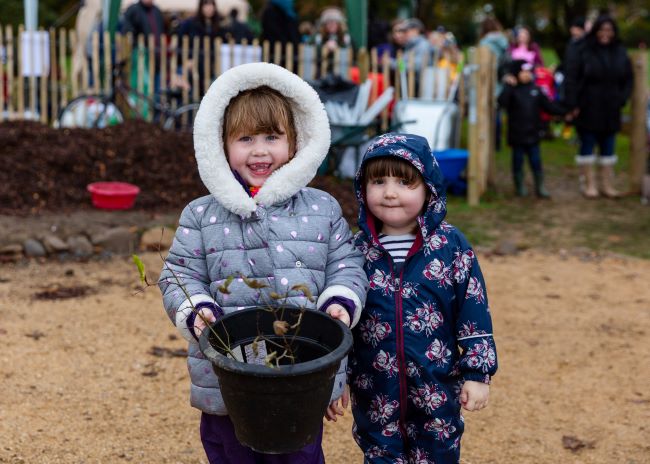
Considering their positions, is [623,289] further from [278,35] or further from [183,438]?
[278,35]

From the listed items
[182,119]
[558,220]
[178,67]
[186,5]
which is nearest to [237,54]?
[178,67]

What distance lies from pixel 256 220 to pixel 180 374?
2.04 m

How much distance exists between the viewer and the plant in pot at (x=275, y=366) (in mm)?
1875

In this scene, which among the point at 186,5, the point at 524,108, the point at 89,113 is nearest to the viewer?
the point at 524,108

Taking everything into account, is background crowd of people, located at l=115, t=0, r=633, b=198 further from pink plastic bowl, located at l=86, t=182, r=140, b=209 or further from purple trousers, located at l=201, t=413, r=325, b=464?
purple trousers, located at l=201, t=413, r=325, b=464

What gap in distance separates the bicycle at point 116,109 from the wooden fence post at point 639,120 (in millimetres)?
4679

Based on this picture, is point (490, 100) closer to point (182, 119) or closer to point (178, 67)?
point (182, 119)

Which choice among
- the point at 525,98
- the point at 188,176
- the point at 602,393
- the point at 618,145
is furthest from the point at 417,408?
the point at 618,145

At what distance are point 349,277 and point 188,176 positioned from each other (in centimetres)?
566

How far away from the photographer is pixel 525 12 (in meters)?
40.3

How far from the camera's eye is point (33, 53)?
31.2 ft

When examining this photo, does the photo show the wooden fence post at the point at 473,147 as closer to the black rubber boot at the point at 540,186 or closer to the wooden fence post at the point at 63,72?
the black rubber boot at the point at 540,186

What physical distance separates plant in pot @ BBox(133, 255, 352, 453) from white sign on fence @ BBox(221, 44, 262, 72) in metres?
7.72

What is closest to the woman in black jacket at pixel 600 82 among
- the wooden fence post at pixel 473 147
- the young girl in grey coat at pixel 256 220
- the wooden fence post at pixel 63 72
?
the wooden fence post at pixel 473 147
